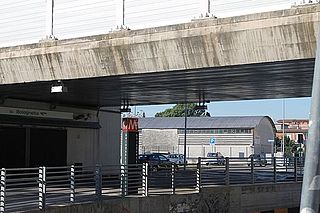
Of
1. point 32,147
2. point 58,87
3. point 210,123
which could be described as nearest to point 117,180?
point 58,87

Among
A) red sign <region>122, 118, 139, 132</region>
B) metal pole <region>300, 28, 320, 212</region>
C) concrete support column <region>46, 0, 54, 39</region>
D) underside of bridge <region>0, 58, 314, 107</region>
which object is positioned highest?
concrete support column <region>46, 0, 54, 39</region>

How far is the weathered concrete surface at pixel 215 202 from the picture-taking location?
16.6m

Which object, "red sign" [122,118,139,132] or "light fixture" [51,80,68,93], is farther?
"red sign" [122,118,139,132]

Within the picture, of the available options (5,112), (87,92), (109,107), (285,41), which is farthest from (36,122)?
(285,41)

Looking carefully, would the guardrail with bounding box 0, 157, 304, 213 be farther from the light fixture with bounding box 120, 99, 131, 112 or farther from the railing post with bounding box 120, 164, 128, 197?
the light fixture with bounding box 120, 99, 131, 112

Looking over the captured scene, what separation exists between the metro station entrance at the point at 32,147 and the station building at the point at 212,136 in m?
57.4

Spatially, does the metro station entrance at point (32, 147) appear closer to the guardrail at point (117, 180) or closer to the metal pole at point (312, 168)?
the guardrail at point (117, 180)

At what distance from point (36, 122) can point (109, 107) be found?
214 inches

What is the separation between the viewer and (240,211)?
71.4 ft

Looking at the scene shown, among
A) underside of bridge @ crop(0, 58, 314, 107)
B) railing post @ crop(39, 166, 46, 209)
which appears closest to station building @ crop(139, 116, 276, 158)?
underside of bridge @ crop(0, 58, 314, 107)

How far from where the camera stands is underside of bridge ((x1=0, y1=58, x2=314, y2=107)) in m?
15.7

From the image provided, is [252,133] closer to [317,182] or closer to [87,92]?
[87,92]

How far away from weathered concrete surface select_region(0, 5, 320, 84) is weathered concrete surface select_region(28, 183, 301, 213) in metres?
3.49

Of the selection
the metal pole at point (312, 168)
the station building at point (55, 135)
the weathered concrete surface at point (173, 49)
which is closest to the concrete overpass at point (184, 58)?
the weathered concrete surface at point (173, 49)
